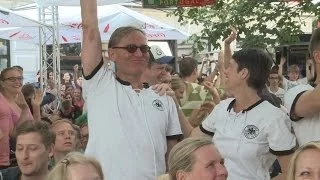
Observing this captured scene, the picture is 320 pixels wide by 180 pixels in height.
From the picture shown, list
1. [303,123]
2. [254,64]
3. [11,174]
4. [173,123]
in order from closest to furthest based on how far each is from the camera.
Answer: [303,123] < [254,64] < [173,123] < [11,174]

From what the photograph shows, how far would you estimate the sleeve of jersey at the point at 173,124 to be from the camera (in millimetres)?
3750

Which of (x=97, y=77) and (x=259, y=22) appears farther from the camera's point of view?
(x=259, y=22)

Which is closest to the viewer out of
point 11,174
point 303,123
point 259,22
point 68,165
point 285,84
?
point 68,165

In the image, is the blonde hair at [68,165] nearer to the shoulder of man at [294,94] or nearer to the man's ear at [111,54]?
the man's ear at [111,54]

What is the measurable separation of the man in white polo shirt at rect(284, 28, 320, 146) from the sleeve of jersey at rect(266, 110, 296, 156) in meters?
0.05

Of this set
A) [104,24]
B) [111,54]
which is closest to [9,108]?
[111,54]

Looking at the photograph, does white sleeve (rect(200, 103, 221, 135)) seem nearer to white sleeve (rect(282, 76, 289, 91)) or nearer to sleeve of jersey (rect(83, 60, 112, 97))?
sleeve of jersey (rect(83, 60, 112, 97))

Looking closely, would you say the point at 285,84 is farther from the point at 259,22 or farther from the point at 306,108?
the point at 306,108

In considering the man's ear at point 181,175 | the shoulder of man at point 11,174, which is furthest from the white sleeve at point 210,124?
the shoulder of man at point 11,174

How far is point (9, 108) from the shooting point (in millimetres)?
6148

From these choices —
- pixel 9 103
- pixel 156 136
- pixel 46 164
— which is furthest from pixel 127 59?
pixel 9 103

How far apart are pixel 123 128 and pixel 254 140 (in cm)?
71

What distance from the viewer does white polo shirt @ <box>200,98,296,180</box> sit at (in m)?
3.47

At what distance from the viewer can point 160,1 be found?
867 centimetres
